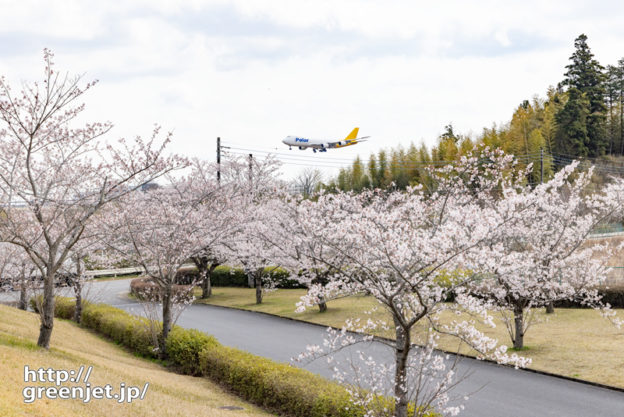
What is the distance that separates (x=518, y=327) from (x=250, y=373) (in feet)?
25.4

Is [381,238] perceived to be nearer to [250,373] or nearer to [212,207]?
[250,373]

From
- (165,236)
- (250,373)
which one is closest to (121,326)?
(165,236)

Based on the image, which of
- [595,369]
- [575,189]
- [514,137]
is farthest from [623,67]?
[595,369]

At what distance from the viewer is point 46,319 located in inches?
Answer: 418

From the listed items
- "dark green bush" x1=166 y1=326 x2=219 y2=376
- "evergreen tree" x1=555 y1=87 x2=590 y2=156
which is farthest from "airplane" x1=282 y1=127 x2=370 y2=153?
"dark green bush" x1=166 y1=326 x2=219 y2=376

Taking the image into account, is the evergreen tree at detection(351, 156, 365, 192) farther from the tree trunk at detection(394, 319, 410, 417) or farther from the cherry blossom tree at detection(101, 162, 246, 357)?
the tree trunk at detection(394, 319, 410, 417)

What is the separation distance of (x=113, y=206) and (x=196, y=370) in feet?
20.3

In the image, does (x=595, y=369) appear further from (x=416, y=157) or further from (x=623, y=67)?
(x=623, y=67)

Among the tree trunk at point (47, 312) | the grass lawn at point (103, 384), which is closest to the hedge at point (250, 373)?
the grass lawn at point (103, 384)

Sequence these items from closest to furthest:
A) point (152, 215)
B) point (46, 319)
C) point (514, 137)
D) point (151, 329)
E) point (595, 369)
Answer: point (46, 319) < point (595, 369) < point (151, 329) < point (152, 215) < point (514, 137)

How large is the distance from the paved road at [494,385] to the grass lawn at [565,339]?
0.71 metres

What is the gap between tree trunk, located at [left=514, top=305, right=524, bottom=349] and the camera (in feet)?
45.0

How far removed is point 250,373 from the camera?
10.1 metres

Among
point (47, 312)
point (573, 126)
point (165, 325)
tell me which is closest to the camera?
point (47, 312)
